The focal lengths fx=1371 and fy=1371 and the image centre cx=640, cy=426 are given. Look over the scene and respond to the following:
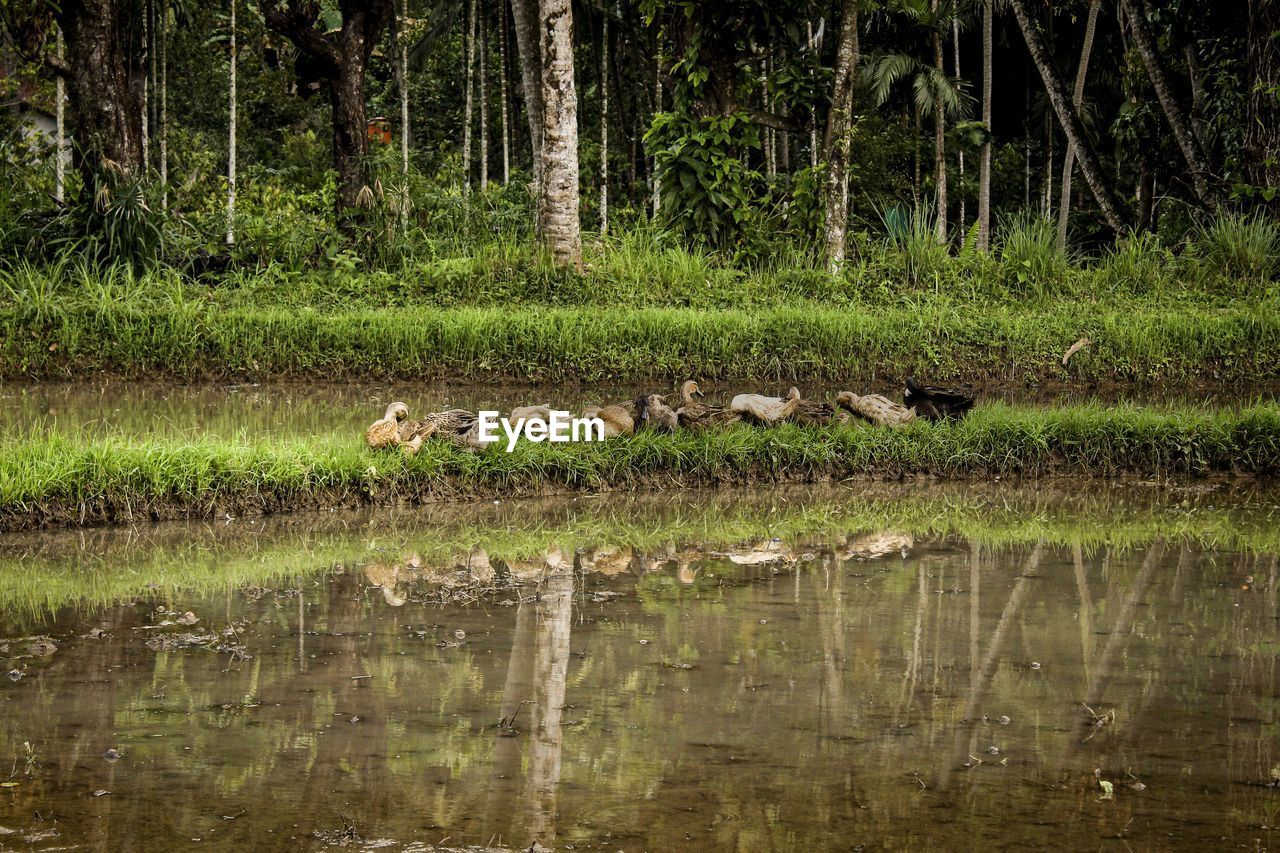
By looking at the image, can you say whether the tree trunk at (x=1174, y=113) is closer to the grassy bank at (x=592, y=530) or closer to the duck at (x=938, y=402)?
the duck at (x=938, y=402)

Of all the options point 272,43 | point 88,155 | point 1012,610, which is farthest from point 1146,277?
point 272,43

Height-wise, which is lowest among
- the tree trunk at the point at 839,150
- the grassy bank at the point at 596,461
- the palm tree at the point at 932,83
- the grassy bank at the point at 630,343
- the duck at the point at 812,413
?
the grassy bank at the point at 596,461

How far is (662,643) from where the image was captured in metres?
5.85

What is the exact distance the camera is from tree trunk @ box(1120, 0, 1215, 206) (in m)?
16.0

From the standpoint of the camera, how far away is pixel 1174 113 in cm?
1623

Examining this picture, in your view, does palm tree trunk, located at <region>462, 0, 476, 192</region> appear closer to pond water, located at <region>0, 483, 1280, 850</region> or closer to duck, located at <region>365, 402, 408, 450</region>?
duck, located at <region>365, 402, 408, 450</region>

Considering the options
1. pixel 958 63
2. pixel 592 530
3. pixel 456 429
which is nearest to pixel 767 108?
pixel 958 63

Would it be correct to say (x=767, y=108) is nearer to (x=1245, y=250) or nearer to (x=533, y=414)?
(x=1245, y=250)

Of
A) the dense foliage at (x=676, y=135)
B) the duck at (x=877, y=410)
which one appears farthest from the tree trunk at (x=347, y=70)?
the duck at (x=877, y=410)

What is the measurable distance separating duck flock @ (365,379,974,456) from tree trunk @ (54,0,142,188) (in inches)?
219

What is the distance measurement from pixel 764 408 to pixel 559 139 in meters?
4.75

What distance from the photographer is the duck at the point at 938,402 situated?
32.7 feet

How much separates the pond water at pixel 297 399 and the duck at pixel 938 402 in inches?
57.1

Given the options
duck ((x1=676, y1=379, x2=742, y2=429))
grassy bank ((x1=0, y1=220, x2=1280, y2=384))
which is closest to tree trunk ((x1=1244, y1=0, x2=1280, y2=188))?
grassy bank ((x1=0, y1=220, x2=1280, y2=384))
